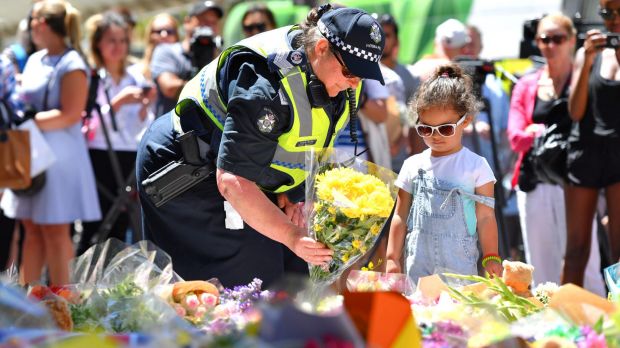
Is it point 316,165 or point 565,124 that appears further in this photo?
point 565,124

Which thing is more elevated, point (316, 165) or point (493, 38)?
point (316, 165)

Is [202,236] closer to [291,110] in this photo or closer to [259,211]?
[259,211]

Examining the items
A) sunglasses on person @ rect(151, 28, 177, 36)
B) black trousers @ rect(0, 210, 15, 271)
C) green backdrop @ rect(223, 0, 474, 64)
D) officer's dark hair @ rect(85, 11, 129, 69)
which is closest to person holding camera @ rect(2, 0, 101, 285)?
black trousers @ rect(0, 210, 15, 271)

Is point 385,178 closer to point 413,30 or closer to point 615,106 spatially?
point 615,106

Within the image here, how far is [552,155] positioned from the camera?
5.52 metres

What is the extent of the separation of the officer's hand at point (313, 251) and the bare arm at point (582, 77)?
2617 mm

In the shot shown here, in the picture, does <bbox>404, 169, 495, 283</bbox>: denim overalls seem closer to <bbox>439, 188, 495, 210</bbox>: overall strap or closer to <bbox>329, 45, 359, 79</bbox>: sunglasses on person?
<bbox>439, 188, 495, 210</bbox>: overall strap

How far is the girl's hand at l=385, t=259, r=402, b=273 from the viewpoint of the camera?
3748 millimetres

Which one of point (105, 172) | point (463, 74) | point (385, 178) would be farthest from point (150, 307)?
point (105, 172)

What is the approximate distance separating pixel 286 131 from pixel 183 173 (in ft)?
1.52

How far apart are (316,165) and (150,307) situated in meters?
0.77

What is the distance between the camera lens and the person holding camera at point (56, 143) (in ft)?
19.0

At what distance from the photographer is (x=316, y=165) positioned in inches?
126

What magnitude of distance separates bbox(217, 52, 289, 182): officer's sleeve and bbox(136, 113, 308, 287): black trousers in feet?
1.48
